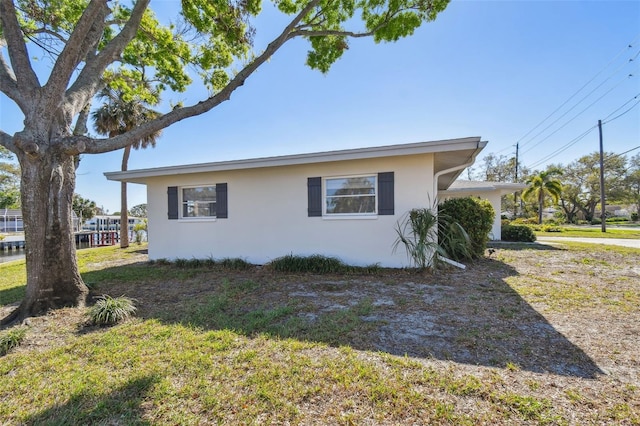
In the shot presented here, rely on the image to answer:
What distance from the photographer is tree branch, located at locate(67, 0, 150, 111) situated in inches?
166

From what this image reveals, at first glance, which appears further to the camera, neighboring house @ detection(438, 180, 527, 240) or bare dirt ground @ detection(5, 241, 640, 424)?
neighboring house @ detection(438, 180, 527, 240)

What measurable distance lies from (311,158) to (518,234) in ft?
36.0

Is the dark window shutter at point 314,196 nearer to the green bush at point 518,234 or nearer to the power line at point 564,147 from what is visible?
the green bush at point 518,234

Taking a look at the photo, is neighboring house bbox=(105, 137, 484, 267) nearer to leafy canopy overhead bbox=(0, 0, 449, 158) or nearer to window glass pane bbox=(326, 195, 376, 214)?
window glass pane bbox=(326, 195, 376, 214)

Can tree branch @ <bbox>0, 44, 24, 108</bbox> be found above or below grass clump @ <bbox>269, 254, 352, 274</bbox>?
above

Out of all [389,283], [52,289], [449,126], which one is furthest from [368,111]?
[52,289]

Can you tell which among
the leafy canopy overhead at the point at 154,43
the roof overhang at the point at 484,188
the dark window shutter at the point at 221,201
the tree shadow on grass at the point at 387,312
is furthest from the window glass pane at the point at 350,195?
the roof overhang at the point at 484,188

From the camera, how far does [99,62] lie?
14.2 ft

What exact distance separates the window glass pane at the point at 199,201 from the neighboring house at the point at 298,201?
0.03 meters

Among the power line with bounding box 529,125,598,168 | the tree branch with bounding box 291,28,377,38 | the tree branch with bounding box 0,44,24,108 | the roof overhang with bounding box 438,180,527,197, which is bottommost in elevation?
the roof overhang with bounding box 438,180,527,197

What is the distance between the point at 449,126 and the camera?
42.9 ft

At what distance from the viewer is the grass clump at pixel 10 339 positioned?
2.81m

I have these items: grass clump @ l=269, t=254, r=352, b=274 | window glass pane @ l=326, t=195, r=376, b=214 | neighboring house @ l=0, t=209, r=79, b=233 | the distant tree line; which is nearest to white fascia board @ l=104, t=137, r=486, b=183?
window glass pane @ l=326, t=195, r=376, b=214

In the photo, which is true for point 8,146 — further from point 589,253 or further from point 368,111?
point 589,253
